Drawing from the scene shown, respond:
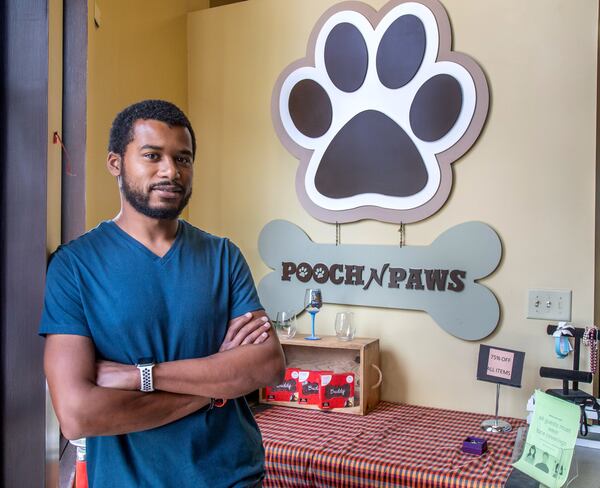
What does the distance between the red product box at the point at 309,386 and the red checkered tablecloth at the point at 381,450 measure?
0.18 feet

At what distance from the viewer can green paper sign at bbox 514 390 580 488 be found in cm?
136

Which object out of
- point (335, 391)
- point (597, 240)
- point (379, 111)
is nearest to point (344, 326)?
point (335, 391)

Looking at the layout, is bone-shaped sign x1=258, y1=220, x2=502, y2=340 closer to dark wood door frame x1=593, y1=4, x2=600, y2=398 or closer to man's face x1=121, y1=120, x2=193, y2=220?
dark wood door frame x1=593, y1=4, x2=600, y2=398

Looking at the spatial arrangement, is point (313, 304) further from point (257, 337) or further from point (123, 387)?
point (123, 387)

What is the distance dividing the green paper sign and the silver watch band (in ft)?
3.04

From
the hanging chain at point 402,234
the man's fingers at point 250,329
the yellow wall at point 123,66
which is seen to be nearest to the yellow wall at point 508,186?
the hanging chain at point 402,234

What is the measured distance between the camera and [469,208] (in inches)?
93.7

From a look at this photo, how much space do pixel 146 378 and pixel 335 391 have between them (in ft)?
4.13

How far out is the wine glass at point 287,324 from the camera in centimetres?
254

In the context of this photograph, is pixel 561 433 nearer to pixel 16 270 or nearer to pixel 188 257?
pixel 188 257

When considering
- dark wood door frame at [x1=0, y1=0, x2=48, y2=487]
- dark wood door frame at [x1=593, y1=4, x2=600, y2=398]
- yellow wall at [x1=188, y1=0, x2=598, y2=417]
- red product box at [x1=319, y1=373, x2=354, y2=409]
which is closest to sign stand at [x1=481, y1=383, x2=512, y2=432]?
yellow wall at [x1=188, y1=0, x2=598, y2=417]

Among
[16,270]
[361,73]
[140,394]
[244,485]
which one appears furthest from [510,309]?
[16,270]

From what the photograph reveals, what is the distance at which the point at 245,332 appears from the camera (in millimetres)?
1411

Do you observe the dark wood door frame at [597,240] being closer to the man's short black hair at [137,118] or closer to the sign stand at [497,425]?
the sign stand at [497,425]
